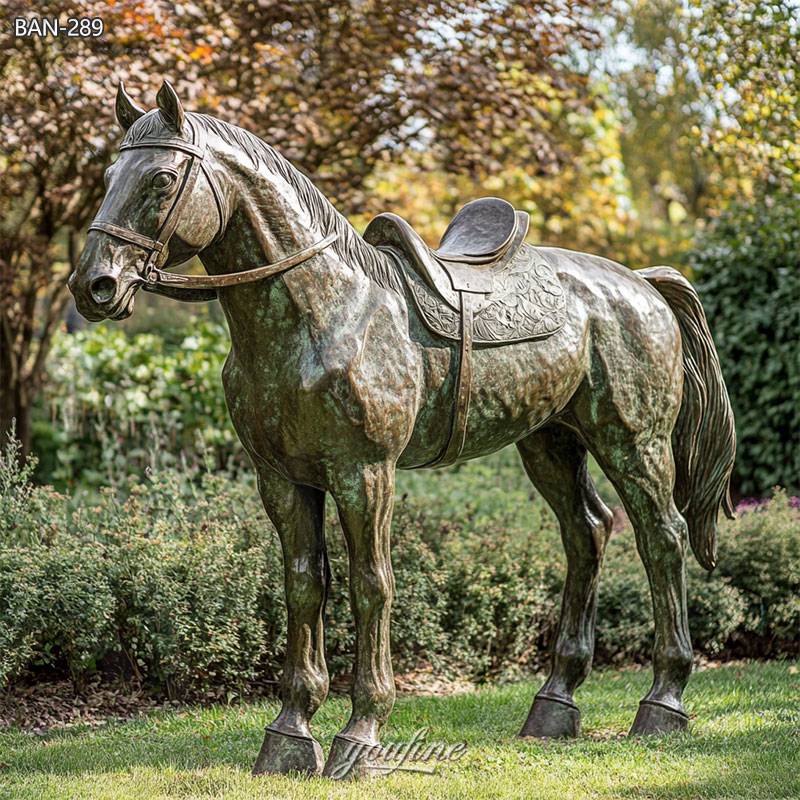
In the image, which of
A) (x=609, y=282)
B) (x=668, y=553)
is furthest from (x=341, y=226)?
(x=668, y=553)

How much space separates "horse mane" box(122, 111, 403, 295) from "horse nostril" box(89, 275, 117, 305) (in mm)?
508

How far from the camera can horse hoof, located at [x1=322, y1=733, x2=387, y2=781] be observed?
13.0 feet

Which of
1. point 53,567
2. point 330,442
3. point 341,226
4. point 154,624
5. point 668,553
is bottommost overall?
point 154,624

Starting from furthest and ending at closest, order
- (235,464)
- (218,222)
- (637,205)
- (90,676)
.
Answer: (637,205)
(235,464)
(90,676)
(218,222)

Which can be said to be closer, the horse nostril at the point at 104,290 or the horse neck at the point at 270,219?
the horse nostril at the point at 104,290

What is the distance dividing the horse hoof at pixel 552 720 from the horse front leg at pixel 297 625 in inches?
46.9

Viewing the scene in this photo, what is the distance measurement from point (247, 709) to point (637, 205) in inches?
756

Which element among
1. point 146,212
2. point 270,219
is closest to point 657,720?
point 270,219

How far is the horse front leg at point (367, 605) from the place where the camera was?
156 inches

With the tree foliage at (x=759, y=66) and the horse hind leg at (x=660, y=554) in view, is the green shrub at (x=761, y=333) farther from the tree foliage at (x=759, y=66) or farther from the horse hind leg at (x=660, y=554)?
the horse hind leg at (x=660, y=554)

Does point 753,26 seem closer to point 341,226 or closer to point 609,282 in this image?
point 609,282

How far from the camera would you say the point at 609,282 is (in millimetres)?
4934

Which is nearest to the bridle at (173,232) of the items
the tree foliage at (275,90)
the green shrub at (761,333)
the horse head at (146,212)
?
the horse head at (146,212)

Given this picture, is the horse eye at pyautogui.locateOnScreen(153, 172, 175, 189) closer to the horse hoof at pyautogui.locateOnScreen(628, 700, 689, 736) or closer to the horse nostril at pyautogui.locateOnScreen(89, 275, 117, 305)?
the horse nostril at pyautogui.locateOnScreen(89, 275, 117, 305)
